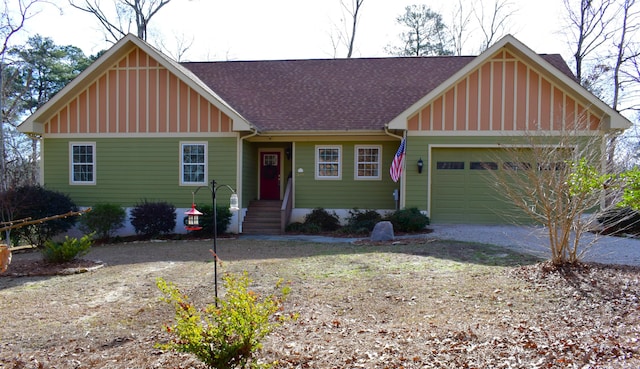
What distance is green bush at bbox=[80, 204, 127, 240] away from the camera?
1412 centimetres

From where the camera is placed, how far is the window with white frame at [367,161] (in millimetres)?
15672

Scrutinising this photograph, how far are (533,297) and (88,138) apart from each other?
1417 cm

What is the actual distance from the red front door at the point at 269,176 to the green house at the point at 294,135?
0.44 meters

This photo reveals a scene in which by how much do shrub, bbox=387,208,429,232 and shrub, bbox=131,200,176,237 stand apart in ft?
22.2

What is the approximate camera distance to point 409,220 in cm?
1327

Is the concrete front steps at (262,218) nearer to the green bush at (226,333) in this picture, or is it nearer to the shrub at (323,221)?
the shrub at (323,221)

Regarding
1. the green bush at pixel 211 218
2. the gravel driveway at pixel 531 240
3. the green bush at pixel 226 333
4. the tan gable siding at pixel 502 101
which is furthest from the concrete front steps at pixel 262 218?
the green bush at pixel 226 333

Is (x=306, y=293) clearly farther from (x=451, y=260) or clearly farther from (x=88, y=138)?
(x=88, y=138)

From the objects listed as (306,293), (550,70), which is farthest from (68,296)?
(550,70)

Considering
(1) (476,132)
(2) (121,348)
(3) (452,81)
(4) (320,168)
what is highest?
(3) (452,81)

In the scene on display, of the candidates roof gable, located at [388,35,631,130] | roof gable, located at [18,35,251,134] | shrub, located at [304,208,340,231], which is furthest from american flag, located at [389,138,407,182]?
roof gable, located at [18,35,251,134]

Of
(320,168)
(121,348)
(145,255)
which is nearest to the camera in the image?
(121,348)

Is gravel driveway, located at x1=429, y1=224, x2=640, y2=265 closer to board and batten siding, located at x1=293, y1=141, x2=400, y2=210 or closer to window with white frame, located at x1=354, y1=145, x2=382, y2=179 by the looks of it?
board and batten siding, located at x1=293, y1=141, x2=400, y2=210

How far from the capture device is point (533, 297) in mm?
6402
